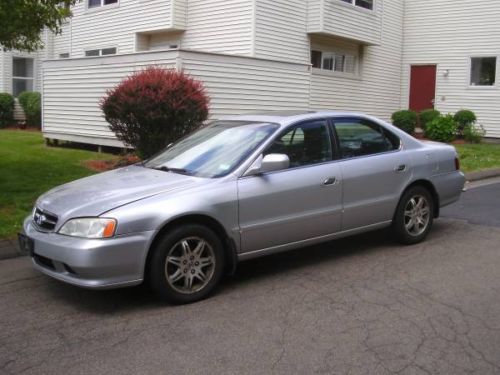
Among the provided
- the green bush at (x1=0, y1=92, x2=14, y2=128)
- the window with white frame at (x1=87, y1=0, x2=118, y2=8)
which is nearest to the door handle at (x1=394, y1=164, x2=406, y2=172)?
the window with white frame at (x1=87, y1=0, x2=118, y2=8)

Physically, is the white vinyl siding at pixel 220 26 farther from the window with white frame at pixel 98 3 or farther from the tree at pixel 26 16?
the tree at pixel 26 16

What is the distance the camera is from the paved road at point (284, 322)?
3.93 metres

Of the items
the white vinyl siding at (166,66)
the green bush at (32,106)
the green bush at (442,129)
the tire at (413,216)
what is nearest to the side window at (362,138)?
the tire at (413,216)

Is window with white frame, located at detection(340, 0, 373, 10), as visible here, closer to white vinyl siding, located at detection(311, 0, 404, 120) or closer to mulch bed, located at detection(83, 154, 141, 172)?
white vinyl siding, located at detection(311, 0, 404, 120)

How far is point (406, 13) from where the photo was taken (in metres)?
22.2

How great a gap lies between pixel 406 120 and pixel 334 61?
3086mm

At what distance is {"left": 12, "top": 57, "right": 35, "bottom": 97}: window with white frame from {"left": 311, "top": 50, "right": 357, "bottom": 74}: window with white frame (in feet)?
37.9

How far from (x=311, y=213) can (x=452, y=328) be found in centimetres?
181

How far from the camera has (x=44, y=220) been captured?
518 centimetres

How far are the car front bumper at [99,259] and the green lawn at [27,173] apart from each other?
2233 mm

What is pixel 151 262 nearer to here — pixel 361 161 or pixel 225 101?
pixel 361 161

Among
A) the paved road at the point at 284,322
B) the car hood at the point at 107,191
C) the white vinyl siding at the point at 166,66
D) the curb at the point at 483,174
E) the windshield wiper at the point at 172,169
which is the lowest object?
the paved road at the point at 284,322

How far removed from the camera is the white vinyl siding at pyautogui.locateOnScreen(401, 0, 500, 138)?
804 inches

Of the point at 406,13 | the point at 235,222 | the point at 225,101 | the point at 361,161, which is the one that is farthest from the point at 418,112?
the point at 235,222
